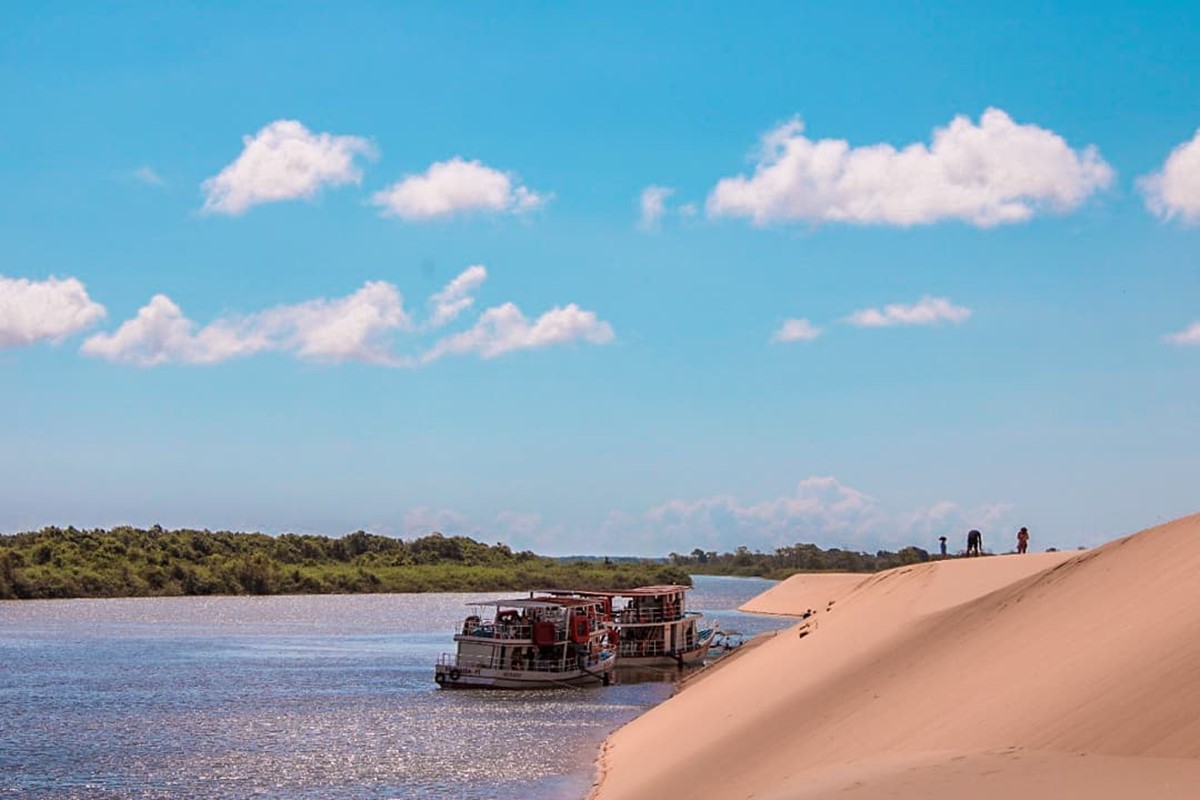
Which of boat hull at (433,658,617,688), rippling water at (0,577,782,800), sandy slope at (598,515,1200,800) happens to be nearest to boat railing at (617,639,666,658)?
rippling water at (0,577,782,800)

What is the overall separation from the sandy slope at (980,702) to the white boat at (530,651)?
78.8ft

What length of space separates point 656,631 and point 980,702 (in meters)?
54.3

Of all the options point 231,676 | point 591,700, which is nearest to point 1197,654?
point 591,700

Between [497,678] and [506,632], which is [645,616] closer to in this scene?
[506,632]

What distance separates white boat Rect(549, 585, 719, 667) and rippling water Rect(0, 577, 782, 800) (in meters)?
2.20

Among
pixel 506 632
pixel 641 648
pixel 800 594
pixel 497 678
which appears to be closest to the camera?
pixel 497 678

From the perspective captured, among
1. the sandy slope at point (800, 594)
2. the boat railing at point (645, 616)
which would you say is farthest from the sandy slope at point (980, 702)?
the sandy slope at point (800, 594)

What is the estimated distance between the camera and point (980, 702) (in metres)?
20.1

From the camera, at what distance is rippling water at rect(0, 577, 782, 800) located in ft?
117

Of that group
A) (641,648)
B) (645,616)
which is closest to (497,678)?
(641,648)

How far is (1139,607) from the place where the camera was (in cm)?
2128

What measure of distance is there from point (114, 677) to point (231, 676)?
5.58 metres

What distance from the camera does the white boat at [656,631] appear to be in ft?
240

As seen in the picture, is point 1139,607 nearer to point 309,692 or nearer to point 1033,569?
point 1033,569
